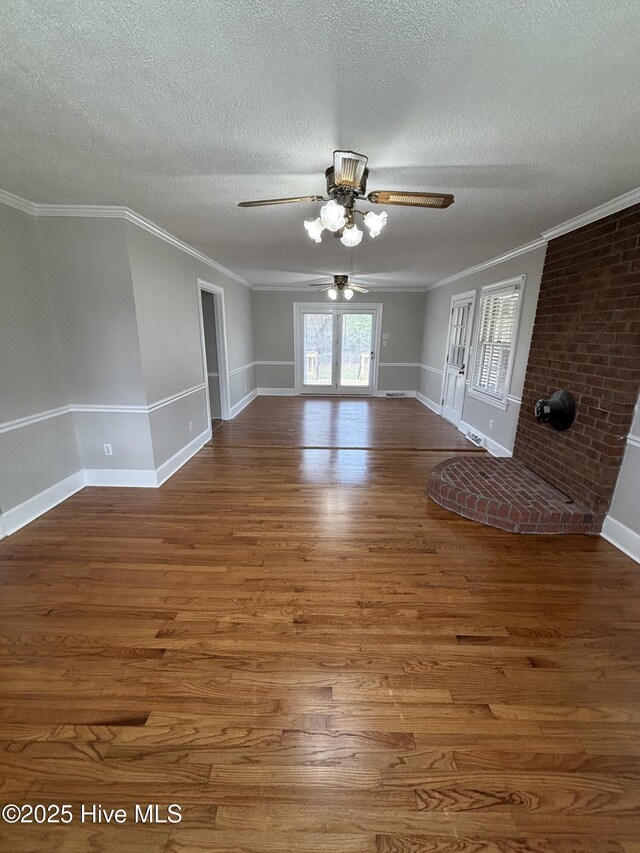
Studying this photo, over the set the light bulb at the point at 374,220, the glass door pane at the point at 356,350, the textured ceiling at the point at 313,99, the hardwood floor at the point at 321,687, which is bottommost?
the hardwood floor at the point at 321,687

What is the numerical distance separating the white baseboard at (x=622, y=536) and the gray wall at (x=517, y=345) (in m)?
1.35

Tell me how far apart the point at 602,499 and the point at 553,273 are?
2.09 m

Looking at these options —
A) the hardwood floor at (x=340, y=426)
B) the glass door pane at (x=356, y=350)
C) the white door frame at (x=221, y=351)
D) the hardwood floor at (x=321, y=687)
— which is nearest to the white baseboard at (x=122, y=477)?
the hardwood floor at (x=321, y=687)

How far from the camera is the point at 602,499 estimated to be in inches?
100

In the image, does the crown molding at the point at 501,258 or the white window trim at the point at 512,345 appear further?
the white window trim at the point at 512,345

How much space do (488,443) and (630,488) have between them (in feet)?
6.51

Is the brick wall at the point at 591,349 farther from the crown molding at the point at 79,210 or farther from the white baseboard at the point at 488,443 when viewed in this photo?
the crown molding at the point at 79,210

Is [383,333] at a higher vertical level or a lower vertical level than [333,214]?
lower

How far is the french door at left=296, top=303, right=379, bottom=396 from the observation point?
7.30m

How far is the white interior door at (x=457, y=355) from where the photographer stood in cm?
505

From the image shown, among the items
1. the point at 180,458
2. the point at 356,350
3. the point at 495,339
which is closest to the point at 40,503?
the point at 180,458

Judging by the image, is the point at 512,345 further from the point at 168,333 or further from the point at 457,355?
the point at 168,333

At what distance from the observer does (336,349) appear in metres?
7.48

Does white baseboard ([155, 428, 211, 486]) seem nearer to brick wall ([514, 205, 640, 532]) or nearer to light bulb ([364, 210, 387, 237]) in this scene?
light bulb ([364, 210, 387, 237])
